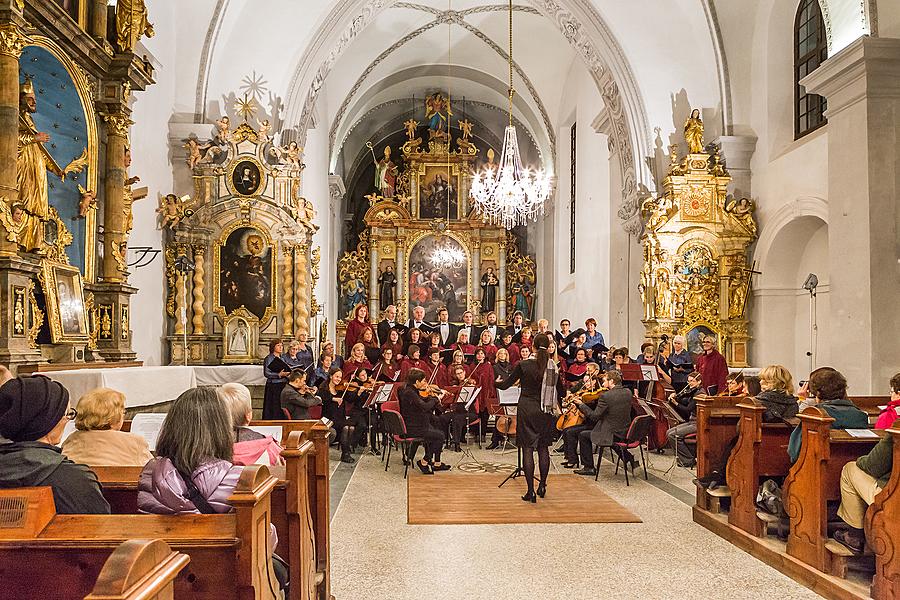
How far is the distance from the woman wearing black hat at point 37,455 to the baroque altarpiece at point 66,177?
413 cm

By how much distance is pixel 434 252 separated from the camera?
79.9 feet

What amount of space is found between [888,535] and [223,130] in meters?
11.1

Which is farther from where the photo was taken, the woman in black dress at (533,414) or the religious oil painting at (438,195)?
the religious oil painting at (438,195)

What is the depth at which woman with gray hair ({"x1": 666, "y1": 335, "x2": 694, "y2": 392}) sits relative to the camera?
10.9 metres

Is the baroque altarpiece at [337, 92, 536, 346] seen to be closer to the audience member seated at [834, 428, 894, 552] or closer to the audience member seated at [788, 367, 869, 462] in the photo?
the audience member seated at [788, 367, 869, 462]

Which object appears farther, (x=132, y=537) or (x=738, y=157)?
(x=738, y=157)

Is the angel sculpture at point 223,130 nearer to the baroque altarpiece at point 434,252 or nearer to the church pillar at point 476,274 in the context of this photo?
the baroque altarpiece at point 434,252

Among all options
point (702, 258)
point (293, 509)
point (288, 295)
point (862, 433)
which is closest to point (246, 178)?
point (288, 295)

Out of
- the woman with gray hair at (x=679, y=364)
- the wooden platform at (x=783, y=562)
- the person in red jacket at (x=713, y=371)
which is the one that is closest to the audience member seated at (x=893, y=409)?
the wooden platform at (x=783, y=562)

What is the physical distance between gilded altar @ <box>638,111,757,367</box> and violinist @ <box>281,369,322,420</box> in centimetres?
635

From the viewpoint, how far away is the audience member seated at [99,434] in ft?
11.9

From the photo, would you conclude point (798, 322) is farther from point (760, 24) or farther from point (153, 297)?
point (153, 297)

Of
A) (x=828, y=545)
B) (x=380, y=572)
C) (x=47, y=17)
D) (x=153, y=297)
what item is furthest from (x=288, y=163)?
(x=828, y=545)

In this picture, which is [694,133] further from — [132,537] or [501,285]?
[132,537]
